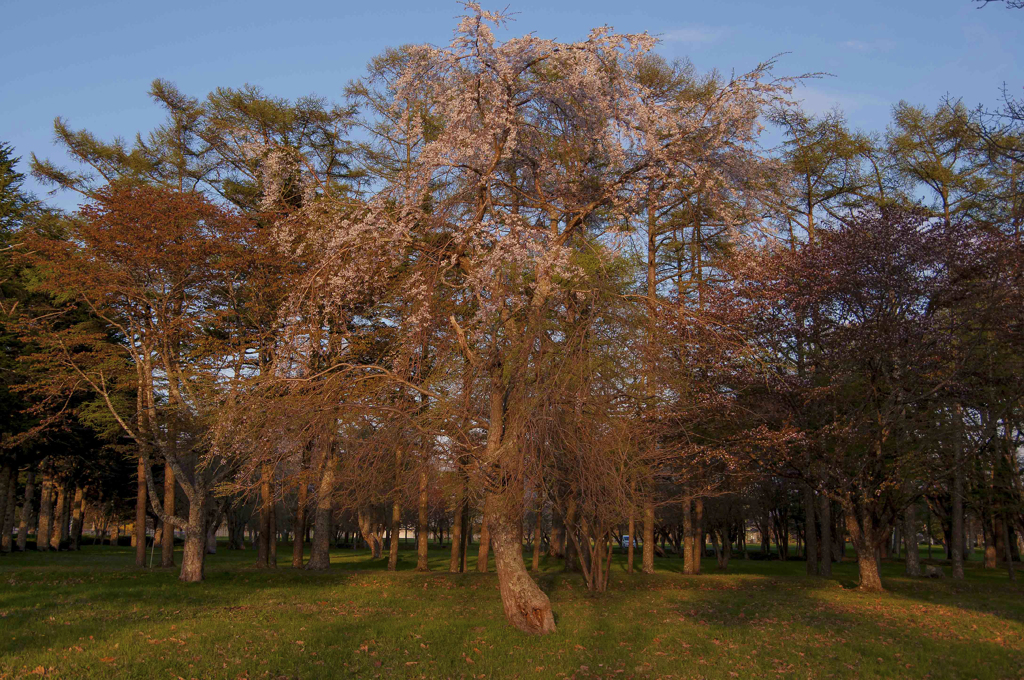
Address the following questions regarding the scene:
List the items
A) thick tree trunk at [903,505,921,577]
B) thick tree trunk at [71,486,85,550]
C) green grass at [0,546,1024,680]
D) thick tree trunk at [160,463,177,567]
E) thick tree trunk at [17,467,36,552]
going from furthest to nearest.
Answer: thick tree trunk at [71,486,85,550], thick tree trunk at [17,467,36,552], thick tree trunk at [903,505,921,577], thick tree trunk at [160,463,177,567], green grass at [0,546,1024,680]

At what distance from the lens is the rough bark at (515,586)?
1085 cm

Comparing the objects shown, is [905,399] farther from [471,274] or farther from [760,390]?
[471,274]

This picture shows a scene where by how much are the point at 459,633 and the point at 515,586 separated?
109cm

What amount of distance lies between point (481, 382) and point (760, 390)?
993cm

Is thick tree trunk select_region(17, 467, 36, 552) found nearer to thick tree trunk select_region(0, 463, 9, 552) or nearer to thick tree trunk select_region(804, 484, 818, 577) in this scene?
thick tree trunk select_region(0, 463, 9, 552)

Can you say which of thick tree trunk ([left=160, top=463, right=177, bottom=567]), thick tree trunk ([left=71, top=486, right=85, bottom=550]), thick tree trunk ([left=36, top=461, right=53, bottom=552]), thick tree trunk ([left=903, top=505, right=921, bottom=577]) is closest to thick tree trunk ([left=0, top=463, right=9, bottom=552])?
thick tree trunk ([left=36, top=461, right=53, bottom=552])

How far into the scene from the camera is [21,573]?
51.0 feet

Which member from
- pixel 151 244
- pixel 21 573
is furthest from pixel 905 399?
pixel 21 573

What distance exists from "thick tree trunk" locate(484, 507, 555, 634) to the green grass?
0.31 m

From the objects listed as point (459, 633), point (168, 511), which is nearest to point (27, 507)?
point (168, 511)

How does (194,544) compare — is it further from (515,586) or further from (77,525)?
(77,525)

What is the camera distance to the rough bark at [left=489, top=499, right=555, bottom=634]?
35.6 ft

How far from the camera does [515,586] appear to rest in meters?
11.1

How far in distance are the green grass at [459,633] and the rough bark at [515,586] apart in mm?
308
